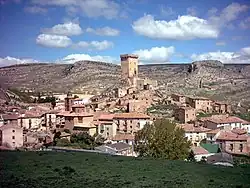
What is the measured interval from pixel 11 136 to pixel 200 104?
23.3m

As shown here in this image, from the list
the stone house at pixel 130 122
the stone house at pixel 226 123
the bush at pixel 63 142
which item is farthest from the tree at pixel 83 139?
the stone house at pixel 226 123

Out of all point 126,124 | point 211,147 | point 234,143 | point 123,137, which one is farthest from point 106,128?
point 234,143

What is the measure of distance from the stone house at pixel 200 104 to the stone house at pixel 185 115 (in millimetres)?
5123

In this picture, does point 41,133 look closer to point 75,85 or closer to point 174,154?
point 174,154

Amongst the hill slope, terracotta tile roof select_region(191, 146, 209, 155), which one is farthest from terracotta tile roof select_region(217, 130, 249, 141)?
the hill slope

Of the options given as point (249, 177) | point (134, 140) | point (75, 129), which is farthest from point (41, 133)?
point (249, 177)

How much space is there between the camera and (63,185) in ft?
27.5

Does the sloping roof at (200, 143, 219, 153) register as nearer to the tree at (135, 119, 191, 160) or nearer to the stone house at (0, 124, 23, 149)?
the tree at (135, 119, 191, 160)

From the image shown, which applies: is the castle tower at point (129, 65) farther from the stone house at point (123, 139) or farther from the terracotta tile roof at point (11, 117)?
the stone house at point (123, 139)

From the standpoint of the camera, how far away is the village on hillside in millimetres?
25906

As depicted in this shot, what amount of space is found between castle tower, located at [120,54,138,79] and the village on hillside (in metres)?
12.6

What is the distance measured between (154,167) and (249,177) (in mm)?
2949

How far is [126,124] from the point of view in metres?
32.5

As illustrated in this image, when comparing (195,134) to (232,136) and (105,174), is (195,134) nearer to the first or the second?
(232,136)
